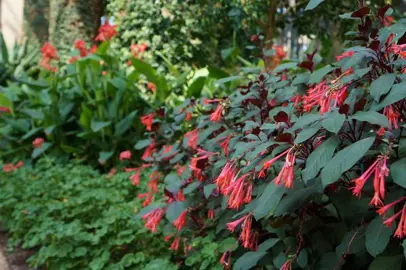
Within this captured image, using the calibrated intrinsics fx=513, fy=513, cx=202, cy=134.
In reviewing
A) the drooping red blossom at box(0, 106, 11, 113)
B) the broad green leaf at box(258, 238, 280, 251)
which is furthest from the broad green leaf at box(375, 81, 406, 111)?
the drooping red blossom at box(0, 106, 11, 113)

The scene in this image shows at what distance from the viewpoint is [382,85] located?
58.6 inches

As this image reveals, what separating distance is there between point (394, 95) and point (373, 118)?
106 mm

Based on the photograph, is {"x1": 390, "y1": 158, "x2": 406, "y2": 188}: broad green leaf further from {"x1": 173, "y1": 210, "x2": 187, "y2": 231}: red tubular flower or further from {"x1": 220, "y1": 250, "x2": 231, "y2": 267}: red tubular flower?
{"x1": 173, "y1": 210, "x2": 187, "y2": 231}: red tubular flower

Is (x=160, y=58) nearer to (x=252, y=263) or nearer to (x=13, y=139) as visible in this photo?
(x=13, y=139)

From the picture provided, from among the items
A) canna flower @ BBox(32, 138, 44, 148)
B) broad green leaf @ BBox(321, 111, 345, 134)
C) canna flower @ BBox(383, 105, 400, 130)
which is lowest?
canna flower @ BBox(32, 138, 44, 148)

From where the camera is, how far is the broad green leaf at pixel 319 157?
1.40m

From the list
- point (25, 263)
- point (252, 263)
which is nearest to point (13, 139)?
point (25, 263)

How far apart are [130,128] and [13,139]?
46.9 inches

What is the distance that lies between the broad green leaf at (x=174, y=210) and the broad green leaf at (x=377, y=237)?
1047 millimetres

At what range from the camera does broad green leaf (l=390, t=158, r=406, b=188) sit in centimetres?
130

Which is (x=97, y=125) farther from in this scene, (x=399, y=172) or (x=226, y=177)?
(x=399, y=172)

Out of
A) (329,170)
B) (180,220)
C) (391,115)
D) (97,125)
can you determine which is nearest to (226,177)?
(329,170)

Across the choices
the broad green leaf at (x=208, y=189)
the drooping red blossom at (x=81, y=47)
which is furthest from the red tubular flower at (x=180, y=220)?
the drooping red blossom at (x=81, y=47)

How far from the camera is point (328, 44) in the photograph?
533 centimetres
